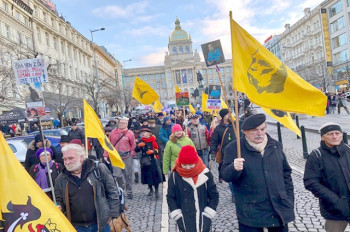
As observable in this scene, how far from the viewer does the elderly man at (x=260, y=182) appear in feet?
9.62

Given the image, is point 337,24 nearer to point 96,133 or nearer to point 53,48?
point 53,48

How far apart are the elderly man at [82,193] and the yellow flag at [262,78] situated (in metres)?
1.84

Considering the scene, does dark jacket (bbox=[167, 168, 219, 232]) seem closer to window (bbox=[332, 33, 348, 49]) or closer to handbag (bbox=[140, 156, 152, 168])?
handbag (bbox=[140, 156, 152, 168])

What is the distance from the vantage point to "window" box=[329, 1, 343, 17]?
51.2 meters

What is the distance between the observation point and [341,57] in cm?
5341

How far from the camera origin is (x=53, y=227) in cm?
270

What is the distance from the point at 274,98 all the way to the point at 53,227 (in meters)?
2.52

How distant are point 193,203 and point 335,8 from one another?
59227 mm

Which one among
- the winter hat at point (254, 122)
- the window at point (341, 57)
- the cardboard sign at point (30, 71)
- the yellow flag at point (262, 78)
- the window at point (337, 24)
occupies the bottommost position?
the winter hat at point (254, 122)

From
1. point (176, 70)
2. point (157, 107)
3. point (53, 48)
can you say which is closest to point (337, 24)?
point (53, 48)

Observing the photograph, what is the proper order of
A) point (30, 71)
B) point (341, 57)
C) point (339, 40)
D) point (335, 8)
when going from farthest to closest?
point (341, 57) < point (339, 40) < point (335, 8) < point (30, 71)

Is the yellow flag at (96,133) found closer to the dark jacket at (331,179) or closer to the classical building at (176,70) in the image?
the dark jacket at (331,179)

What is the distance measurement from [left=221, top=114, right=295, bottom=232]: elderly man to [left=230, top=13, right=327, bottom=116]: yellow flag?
44 cm

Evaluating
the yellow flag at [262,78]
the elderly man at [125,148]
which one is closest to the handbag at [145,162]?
the elderly man at [125,148]
